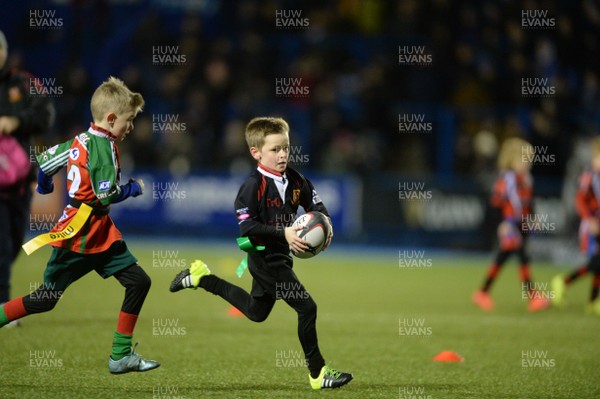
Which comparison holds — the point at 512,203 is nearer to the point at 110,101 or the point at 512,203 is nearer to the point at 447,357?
the point at 447,357

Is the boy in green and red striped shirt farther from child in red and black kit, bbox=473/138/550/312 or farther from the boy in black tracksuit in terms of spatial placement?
child in red and black kit, bbox=473/138/550/312

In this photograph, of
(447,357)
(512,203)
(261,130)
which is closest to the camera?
(261,130)

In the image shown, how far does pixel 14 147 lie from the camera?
8703 millimetres

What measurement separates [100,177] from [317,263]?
11.4m

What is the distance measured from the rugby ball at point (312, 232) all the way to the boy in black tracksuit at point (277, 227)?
0.21 ft

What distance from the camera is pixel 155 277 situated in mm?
14820

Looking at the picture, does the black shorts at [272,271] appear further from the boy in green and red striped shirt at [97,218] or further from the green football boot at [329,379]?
the boy in green and red striped shirt at [97,218]

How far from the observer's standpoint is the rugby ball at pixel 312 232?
665 cm

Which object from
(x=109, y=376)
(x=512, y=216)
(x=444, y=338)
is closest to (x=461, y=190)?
(x=512, y=216)

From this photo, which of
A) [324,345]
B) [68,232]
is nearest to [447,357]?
[324,345]

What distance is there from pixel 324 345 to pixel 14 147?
3.27 m

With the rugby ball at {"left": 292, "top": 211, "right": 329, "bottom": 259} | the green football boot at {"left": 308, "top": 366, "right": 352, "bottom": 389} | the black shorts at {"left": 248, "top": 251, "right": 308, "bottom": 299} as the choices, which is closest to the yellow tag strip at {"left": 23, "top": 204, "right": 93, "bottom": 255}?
the black shorts at {"left": 248, "top": 251, "right": 308, "bottom": 299}

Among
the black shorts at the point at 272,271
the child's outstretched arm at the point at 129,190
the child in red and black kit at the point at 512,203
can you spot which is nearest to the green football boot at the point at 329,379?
the black shorts at the point at 272,271

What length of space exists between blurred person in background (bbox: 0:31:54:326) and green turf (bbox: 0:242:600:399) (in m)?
0.82
